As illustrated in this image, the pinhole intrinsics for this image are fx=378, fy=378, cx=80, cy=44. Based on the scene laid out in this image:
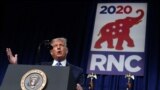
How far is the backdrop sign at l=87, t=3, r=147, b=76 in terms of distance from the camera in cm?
496

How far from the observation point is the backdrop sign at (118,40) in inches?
195

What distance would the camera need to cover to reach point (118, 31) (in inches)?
206

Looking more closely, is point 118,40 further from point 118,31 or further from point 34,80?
point 34,80

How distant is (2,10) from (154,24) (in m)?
2.40

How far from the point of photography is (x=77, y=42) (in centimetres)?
543

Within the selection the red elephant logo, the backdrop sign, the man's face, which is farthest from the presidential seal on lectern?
the red elephant logo

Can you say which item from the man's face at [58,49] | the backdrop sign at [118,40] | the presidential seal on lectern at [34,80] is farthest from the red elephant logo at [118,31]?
the presidential seal on lectern at [34,80]

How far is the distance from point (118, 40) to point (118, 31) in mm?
144

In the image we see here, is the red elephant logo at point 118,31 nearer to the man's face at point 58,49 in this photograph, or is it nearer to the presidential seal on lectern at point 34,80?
the man's face at point 58,49

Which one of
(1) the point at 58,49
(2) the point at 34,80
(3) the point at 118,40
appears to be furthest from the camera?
(3) the point at 118,40

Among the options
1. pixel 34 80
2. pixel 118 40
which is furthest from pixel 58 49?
pixel 118 40

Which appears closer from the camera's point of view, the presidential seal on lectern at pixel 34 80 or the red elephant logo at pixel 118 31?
the presidential seal on lectern at pixel 34 80

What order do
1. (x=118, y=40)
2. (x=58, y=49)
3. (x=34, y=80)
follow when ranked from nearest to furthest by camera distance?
(x=34, y=80)
(x=58, y=49)
(x=118, y=40)

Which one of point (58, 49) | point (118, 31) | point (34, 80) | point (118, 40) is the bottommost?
point (34, 80)
